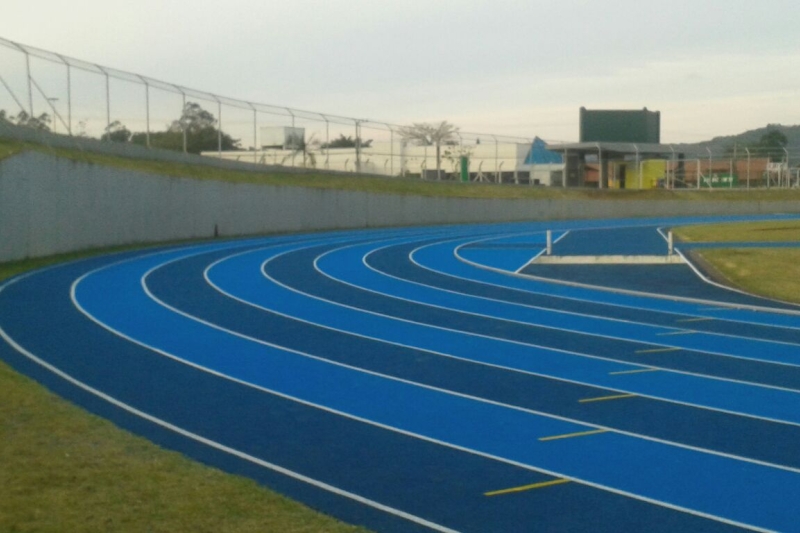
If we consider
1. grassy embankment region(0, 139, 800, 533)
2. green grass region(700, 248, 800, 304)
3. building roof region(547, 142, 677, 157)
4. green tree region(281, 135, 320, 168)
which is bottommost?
grassy embankment region(0, 139, 800, 533)

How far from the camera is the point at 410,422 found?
8.31 meters

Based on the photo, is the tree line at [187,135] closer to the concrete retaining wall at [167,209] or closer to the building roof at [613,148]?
the concrete retaining wall at [167,209]

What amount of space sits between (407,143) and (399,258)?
28.1 meters

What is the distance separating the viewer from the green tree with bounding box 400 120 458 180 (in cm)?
5098

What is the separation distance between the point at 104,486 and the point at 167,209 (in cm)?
2382

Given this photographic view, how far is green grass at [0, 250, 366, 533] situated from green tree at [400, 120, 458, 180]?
43355 millimetres

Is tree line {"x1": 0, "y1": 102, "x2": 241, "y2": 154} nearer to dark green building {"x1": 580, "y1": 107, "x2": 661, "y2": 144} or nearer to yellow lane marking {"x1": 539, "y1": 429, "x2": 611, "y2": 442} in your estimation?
yellow lane marking {"x1": 539, "y1": 429, "x2": 611, "y2": 442}

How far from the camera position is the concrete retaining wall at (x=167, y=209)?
2109 cm

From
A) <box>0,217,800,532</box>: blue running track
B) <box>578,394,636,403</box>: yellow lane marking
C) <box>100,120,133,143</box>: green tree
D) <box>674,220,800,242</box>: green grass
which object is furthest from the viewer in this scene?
<box>100,120,133,143</box>: green tree

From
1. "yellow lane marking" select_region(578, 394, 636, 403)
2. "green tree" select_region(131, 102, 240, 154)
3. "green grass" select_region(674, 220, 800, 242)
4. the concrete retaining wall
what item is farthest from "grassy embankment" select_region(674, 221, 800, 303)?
"green tree" select_region(131, 102, 240, 154)

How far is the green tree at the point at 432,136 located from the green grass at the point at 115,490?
43.4m

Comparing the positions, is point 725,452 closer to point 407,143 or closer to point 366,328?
point 366,328

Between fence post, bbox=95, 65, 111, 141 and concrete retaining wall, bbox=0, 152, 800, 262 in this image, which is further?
fence post, bbox=95, 65, 111, 141

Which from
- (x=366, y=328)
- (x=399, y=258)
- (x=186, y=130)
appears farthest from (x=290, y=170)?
(x=366, y=328)
